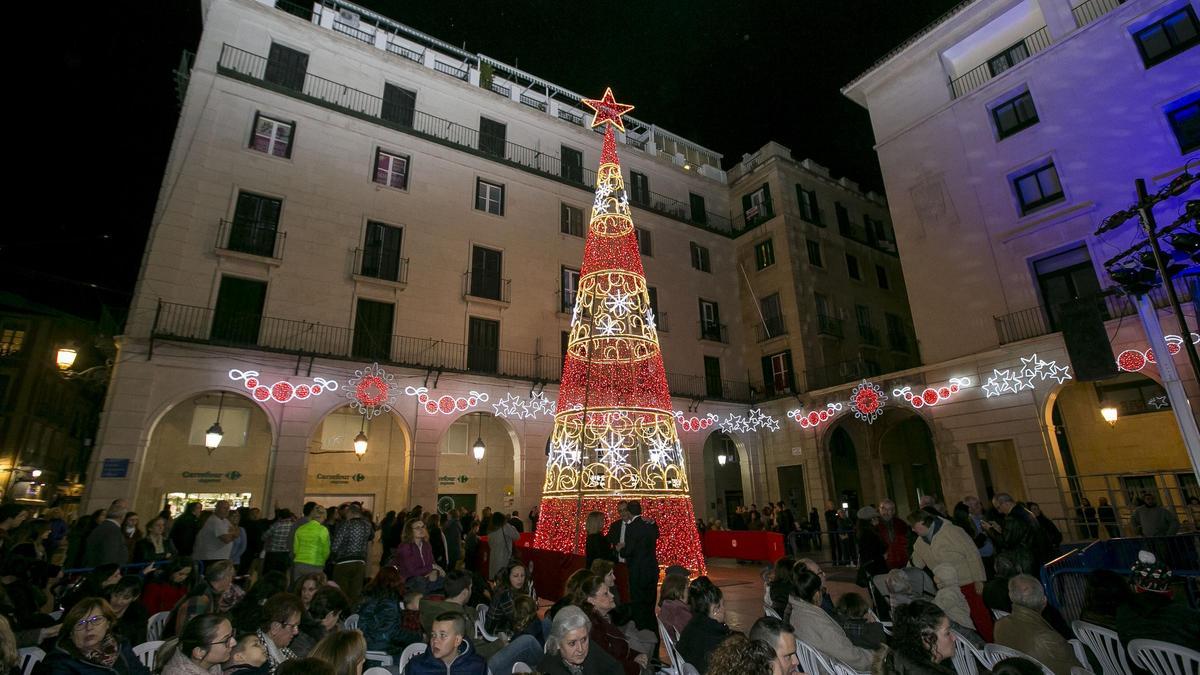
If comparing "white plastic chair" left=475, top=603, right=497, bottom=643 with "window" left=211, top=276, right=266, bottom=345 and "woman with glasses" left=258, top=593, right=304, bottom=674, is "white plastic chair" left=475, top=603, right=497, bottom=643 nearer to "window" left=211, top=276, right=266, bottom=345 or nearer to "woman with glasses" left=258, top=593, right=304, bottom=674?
"woman with glasses" left=258, top=593, right=304, bottom=674

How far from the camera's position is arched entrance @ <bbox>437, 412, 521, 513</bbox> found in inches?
688

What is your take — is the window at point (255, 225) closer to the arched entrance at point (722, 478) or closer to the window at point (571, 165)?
the window at point (571, 165)

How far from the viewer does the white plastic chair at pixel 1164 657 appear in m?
3.20

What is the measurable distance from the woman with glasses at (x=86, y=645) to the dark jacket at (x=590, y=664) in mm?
2388

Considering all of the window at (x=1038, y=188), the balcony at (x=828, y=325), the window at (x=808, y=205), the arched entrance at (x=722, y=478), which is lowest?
the arched entrance at (x=722, y=478)

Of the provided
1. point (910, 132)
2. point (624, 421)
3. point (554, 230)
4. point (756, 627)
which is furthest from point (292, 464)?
point (910, 132)

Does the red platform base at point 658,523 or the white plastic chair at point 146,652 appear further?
the red platform base at point 658,523

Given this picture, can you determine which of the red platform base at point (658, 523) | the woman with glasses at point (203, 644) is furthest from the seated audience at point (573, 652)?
the red platform base at point (658, 523)

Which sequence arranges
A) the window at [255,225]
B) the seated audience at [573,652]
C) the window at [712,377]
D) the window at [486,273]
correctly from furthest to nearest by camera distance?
the window at [712,377]
the window at [486,273]
the window at [255,225]
the seated audience at [573,652]

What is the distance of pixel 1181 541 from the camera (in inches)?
305

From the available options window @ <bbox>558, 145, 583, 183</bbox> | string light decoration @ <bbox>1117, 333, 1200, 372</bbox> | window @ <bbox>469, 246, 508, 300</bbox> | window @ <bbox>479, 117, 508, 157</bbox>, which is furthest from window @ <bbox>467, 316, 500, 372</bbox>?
string light decoration @ <bbox>1117, 333, 1200, 372</bbox>

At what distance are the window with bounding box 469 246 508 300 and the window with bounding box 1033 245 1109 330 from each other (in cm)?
1481

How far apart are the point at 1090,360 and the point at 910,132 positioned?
1071 cm

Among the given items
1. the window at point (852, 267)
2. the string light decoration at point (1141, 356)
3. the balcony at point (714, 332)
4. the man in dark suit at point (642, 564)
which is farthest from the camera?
the window at point (852, 267)
